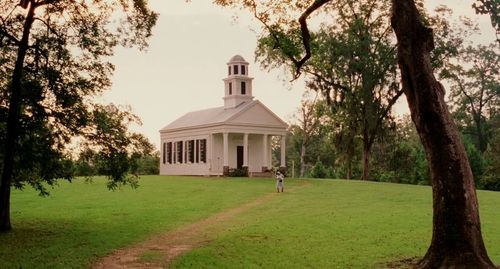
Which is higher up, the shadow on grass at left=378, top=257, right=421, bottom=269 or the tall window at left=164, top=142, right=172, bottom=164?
the tall window at left=164, top=142, right=172, bottom=164

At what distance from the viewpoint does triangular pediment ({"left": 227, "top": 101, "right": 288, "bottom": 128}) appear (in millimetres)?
50469

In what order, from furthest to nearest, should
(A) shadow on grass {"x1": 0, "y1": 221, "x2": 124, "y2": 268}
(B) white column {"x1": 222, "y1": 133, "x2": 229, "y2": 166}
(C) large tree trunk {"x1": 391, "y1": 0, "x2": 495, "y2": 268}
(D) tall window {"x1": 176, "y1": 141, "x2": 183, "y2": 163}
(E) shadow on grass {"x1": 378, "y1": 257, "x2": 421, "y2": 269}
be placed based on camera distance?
(D) tall window {"x1": 176, "y1": 141, "x2": 183, "y2": 163} → (B) white column {"x1": 222, "y1": 133, "x2": 229, "y2": 166} → (A) shadow on grass {"x1": 0, "y1": 221, "x2": 124, "y2": 268} → (E) shadow on grass {"x1": 378, "y1": 257, "x2": 421, "y2": 269} → (C) large tree trunk {"x1": 391, "y1": 0, "x2": 495, "y2": 268}

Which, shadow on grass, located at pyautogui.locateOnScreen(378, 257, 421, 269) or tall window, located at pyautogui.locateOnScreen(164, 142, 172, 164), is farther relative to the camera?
tall window, located at pyautogui.locateOnScreen(164, 142, 172, 164)

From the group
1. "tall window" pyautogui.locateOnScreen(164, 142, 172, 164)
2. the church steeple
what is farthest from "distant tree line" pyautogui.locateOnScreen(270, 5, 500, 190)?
"tall window" pyautogui.locateOnScreen(164, 142, 172, 164)

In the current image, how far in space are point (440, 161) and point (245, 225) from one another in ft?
37.6

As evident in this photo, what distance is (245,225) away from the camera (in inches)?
896

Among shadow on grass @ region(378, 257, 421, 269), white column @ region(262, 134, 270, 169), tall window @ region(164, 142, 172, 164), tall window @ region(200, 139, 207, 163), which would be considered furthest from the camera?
tall window @ region(164, 142, 172, 164)

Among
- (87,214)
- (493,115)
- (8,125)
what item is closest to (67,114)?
(8,125)

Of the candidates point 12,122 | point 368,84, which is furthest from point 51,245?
point 368,84

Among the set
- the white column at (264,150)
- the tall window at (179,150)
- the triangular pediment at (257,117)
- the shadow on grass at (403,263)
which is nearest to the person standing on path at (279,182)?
the triangular pediment at (257,117)

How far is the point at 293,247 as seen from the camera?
58.3 ft

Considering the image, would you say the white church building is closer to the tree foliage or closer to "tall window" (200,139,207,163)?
"tall window" (200,139,207,163)

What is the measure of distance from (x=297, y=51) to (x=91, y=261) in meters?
9.74

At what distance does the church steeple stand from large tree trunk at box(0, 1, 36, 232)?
109 ft
